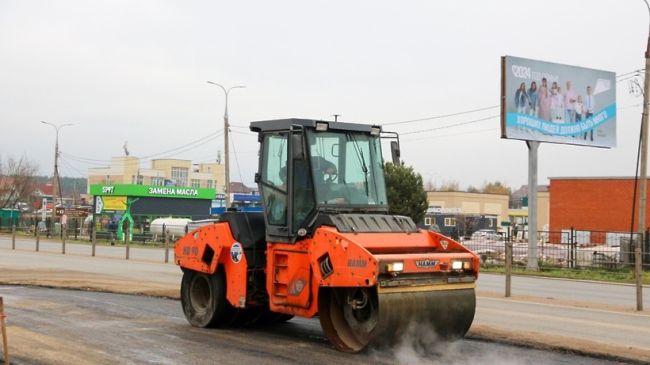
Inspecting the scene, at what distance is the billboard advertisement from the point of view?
30094 mm

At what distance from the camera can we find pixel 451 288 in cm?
880

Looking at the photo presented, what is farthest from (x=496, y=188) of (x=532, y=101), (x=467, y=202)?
(x=532, y=101)

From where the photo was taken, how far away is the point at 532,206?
3005cm

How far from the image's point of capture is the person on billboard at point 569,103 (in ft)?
105

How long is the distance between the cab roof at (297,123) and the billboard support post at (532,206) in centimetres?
1982

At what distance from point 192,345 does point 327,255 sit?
201 cm

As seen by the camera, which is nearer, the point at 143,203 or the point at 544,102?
the point at 544,102

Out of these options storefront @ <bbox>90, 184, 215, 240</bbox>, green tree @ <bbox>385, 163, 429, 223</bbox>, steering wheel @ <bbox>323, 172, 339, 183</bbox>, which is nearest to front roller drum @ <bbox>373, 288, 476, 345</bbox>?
steering wheel @ <bbox>323, 172, 339, 183</bbox>

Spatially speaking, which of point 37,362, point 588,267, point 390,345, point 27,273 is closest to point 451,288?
point 390,345

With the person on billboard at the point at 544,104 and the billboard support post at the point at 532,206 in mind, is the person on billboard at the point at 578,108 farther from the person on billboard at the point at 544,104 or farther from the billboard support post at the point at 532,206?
the billboard support post at the point at 532,206

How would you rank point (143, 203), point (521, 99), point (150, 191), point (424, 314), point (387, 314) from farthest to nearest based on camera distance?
1. point (150, 191)
2. point (143, 203)
3. point (521, 99)
4. point (424, 314)
5. point (387, 314)

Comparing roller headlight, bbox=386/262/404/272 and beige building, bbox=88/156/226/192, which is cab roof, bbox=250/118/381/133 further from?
beige building, bbox=88/156/226/192

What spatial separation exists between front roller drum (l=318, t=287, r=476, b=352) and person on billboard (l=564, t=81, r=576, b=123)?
2463 cm

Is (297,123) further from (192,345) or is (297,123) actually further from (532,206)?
(532,206)
